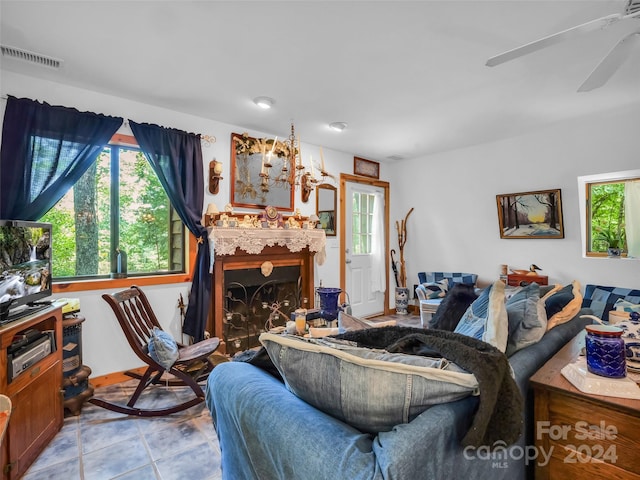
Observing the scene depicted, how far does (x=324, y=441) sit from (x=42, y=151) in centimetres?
295

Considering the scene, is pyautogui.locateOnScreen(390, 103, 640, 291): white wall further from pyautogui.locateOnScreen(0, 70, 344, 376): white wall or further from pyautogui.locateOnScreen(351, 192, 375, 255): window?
pyautogui.locateOnScreen(0, 70, 344, 376): white wall

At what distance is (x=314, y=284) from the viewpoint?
415 centimetres

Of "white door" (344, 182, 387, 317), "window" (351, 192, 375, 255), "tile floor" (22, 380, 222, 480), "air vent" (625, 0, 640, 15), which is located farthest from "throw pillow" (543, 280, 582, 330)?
"window" (351, 192, 375, 255)

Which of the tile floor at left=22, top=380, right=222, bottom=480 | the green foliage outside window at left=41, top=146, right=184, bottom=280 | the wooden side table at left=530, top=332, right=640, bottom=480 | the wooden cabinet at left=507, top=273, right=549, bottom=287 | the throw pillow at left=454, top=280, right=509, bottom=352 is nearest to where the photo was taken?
the wooden side table at left=530, top=332, right=640, bottom=480

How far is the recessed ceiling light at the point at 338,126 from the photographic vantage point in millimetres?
3457

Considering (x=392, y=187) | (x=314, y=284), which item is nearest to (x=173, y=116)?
(x=314, y=284)

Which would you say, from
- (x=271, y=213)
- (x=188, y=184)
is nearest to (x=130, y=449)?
(x=188, y=184)

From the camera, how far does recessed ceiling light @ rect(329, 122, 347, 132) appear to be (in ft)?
11.3

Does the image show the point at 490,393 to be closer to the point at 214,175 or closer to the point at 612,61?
the point at 612,61

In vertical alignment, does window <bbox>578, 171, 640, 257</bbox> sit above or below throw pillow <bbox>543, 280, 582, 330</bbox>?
above

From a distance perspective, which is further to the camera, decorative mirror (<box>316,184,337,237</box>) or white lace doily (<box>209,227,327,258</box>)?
decorative mirror (<box>316,184,337,237</box>)

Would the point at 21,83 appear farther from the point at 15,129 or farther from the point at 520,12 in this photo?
the point at 520,12

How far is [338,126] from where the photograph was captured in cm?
353

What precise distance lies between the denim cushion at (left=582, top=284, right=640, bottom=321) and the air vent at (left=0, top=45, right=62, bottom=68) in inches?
186
